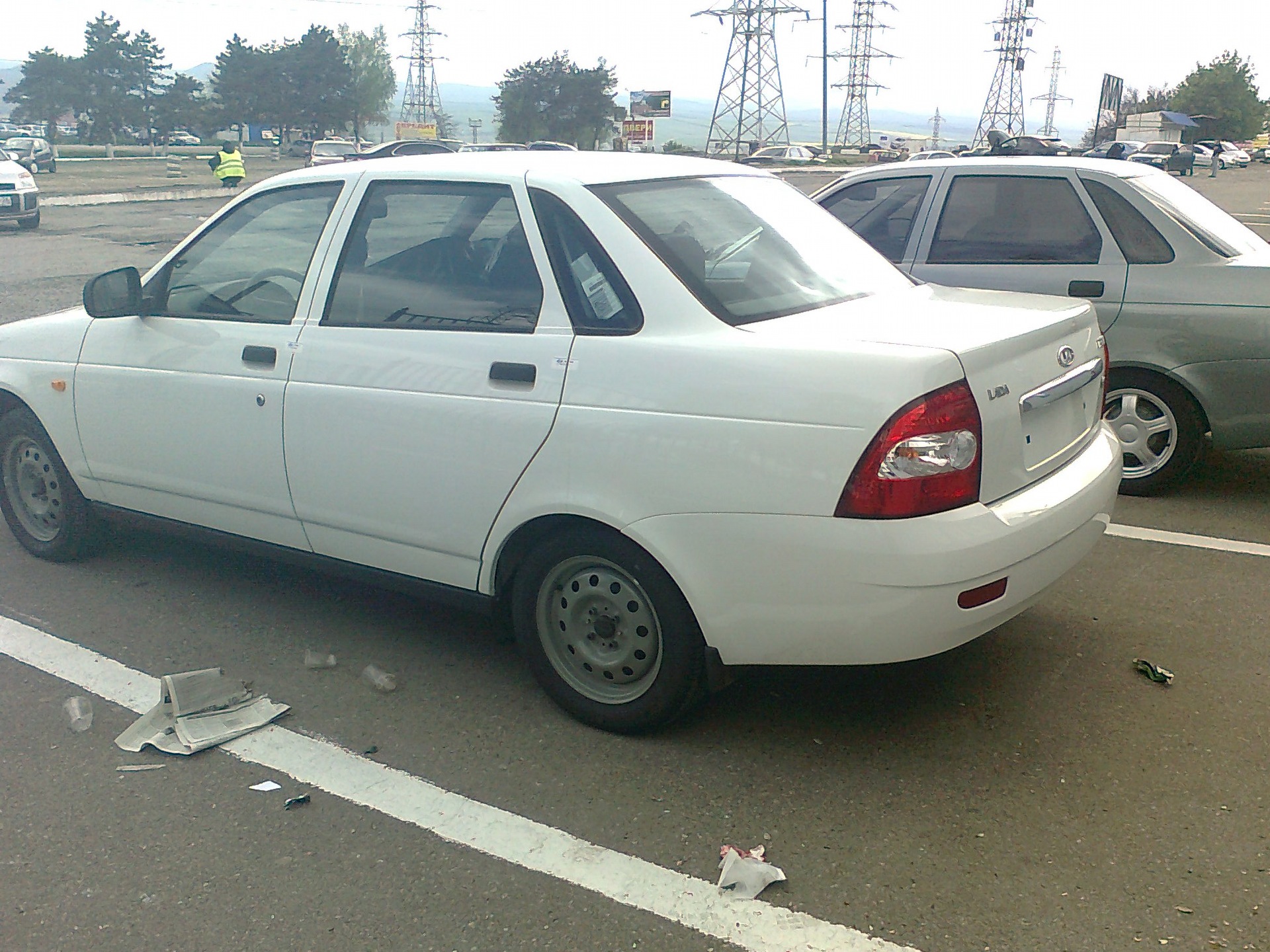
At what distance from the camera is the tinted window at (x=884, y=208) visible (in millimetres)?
6609

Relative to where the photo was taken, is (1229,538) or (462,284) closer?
(462,284)

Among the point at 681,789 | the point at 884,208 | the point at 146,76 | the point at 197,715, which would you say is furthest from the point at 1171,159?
the point at 146,76

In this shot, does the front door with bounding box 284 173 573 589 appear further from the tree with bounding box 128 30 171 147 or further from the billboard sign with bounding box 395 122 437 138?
the tree with bounding box 128 30 171 147

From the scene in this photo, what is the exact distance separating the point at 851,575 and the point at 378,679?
180 cm

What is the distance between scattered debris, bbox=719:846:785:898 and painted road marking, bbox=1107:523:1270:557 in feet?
10.1

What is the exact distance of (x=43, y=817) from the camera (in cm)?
319

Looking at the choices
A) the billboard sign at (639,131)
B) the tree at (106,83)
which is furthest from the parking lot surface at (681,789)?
the tree at (106,83)

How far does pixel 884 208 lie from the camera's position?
6746 millimetres

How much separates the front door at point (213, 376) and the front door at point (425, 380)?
16cm

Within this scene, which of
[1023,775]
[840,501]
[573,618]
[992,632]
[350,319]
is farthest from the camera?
[992,632]

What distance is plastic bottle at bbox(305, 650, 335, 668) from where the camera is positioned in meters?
4.14

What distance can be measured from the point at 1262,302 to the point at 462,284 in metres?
4.02

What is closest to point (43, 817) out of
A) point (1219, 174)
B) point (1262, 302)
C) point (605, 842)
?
point (605, 842)

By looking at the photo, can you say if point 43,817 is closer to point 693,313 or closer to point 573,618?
point 573,618
